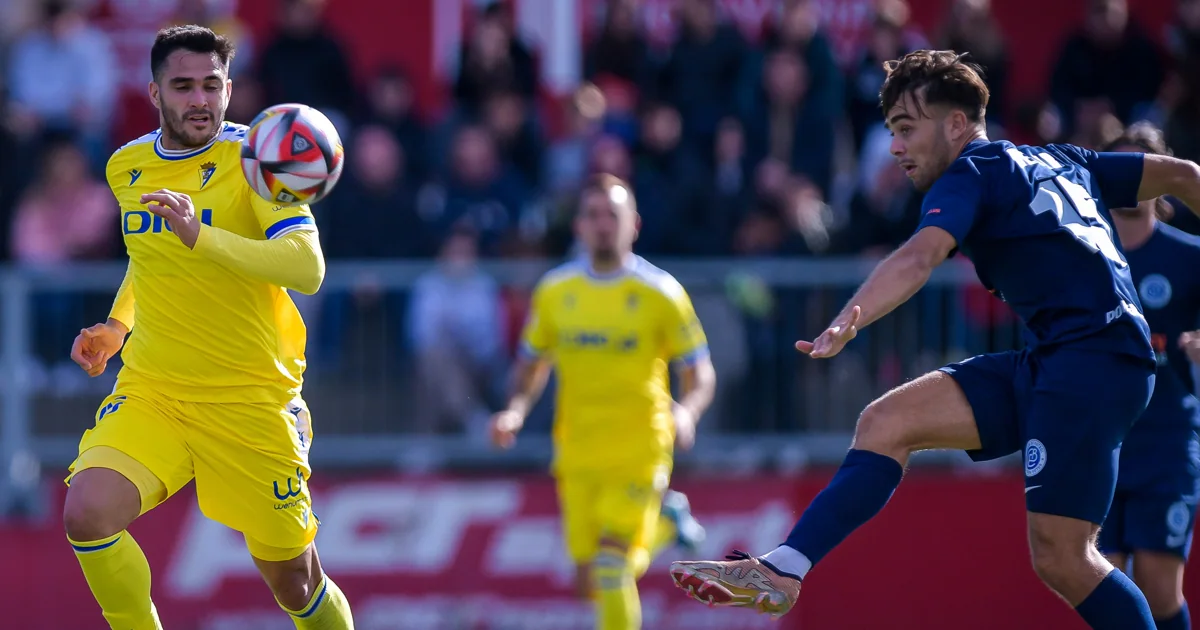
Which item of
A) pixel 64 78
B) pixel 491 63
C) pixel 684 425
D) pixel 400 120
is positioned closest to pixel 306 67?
pixel 400 120

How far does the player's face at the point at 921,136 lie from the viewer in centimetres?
626

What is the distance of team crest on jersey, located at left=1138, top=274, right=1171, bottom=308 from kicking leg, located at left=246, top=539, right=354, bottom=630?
4159mm

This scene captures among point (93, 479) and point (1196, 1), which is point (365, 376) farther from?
point (1196, 1)

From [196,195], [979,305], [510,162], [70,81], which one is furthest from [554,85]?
[196,195]

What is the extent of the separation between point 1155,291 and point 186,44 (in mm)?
4737

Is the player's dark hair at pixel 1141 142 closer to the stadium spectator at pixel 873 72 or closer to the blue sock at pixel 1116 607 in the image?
the blue sock at pixel 1116 607

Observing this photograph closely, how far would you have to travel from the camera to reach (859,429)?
20.6 feet

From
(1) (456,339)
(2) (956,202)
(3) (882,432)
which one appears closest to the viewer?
(2) (956,202)

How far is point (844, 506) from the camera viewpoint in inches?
238

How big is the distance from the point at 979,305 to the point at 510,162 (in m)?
4.04

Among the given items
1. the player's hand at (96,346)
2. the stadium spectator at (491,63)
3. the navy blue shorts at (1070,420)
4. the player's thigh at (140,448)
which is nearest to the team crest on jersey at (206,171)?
the player's hand at (96,346)

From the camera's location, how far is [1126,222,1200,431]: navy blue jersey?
7.71 m

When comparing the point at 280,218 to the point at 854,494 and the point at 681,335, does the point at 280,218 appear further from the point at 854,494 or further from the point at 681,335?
the point at 681,335

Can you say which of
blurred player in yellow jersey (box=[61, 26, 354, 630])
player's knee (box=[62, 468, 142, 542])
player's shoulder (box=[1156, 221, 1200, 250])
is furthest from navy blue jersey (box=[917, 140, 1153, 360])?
player's knee (box=[62, 468, 142, 542])
